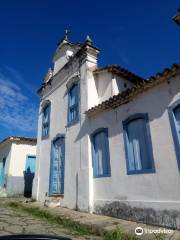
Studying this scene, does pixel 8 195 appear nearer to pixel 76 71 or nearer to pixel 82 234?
pixel 76 71

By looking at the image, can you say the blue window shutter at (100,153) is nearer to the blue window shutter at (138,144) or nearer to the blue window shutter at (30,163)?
the blue window shutter at (138,144)

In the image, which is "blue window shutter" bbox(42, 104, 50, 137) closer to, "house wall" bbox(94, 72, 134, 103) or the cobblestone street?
"house wall" bbox(94, 72, 134, 103)

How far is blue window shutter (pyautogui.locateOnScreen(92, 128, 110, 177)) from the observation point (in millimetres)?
8641

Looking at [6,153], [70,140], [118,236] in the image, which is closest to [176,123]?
[118,236]

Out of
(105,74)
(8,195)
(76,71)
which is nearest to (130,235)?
(105,74)

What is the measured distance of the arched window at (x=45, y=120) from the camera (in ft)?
43.9

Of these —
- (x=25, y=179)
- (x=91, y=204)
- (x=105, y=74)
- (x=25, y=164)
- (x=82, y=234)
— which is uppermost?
(x=105, y=74)

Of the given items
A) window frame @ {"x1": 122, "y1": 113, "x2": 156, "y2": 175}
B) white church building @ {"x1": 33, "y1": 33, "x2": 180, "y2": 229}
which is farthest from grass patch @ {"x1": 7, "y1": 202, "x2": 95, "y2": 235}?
window frame @ {"x1": 122, "y1": 113, "x2": 156, "y2": 175}

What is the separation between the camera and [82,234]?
19.7 ft

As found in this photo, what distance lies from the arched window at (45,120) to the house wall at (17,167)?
4833mm

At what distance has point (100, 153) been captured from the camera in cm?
899

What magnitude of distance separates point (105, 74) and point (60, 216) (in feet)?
20.9

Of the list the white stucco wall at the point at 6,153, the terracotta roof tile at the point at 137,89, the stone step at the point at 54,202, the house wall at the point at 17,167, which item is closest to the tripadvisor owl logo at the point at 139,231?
the terracotta roof tile at the point at 137,89

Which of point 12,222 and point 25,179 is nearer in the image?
point 12,222
